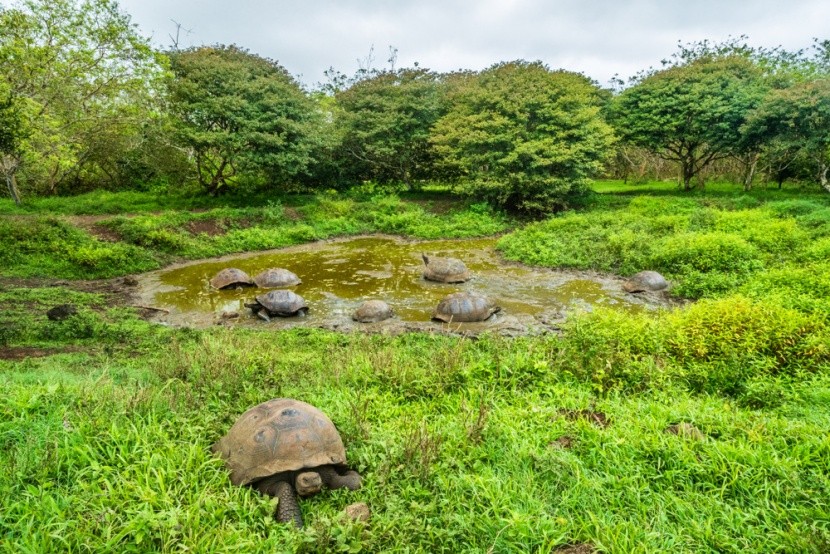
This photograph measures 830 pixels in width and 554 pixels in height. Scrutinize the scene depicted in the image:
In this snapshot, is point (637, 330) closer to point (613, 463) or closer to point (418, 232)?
point (613, 463)

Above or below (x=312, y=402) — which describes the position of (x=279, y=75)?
above

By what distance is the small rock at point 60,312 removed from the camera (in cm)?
837

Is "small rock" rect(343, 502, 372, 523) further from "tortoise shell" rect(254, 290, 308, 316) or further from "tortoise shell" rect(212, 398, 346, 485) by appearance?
"tortoise shell" rect(254, 290, 308, 316)

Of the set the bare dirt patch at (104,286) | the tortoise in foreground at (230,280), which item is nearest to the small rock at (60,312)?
the bare dirt patch at (104,286)

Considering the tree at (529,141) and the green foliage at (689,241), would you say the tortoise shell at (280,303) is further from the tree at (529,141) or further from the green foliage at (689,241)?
the tree at (529,141)

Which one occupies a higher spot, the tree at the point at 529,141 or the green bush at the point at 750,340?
the tree at the point at 529,141

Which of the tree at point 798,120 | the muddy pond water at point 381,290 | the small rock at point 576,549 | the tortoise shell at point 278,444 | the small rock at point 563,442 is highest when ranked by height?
the tree at point 798,120

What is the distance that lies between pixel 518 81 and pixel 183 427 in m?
20.6

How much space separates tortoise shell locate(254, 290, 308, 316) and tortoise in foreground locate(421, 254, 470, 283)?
12.9ft

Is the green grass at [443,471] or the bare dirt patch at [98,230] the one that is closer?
the green grass at [443,471]

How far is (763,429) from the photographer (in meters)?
3.77

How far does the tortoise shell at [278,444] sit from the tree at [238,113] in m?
16.3

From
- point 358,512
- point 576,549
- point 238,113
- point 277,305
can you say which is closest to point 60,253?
point 277,305

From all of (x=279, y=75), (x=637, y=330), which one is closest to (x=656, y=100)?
(x=279, y=75)
